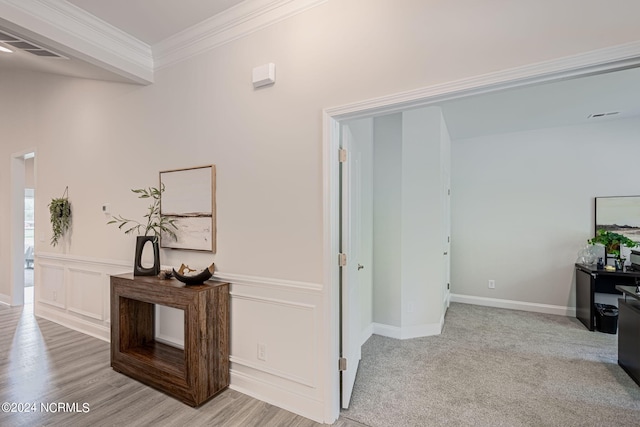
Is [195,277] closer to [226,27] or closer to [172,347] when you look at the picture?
[172,347]

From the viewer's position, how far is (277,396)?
7.11 feet

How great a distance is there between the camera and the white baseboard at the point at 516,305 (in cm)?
421

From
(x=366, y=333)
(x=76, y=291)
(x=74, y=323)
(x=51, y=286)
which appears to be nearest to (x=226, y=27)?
(x=366, y=333)

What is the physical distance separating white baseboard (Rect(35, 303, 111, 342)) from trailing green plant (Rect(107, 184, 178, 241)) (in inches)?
49.2

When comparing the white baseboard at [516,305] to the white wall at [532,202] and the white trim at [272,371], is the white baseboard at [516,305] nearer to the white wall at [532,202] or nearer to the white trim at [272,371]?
the white wall at [532,202]

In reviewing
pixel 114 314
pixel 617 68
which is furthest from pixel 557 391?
pixel 114 314

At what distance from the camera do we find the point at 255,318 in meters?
2.28

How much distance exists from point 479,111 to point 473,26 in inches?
92.3

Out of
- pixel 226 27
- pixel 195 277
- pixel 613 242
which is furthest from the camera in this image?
pixel 613 242

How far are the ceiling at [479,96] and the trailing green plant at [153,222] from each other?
1160 millimetres

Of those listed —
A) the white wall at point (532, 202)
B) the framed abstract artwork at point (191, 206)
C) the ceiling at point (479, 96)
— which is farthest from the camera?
the white wall at point (532, 202)

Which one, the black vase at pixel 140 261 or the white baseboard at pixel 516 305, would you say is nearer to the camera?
the black vase at pixel 140 261

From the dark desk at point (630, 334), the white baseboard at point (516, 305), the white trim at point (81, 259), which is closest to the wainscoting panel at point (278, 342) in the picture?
the white trim at point (81, 259)

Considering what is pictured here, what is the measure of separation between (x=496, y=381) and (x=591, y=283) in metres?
2.25
